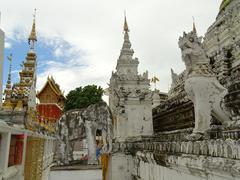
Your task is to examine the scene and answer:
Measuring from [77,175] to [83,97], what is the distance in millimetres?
20356

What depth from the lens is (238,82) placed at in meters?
5.41

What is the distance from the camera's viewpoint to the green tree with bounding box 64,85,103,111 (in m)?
34.5

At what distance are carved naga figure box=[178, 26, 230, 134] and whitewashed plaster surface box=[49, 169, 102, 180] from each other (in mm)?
10533

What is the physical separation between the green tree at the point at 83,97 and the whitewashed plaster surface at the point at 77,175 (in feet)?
62.2

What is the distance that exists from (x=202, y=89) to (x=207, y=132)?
0.67 metres

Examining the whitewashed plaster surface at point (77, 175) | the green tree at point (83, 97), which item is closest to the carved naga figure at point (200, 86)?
the whitewashed plaster surface at point (77, 175)

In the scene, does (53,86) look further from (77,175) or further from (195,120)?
(195,120)

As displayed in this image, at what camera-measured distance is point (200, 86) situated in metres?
4.27

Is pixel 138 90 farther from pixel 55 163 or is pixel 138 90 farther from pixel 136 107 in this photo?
pixel 55 163

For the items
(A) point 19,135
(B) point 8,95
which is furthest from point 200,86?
(B) point 8,95

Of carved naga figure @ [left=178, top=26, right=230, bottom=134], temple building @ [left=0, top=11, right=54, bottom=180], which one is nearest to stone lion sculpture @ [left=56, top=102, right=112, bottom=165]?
temple building @ [left=0, top=11, right=54, bottom=180]

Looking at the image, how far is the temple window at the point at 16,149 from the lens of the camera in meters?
Answer: 4.83

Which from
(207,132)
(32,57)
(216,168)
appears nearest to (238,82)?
(207,132)

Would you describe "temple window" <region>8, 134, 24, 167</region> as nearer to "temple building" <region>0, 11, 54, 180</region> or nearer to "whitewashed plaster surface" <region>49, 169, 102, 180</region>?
"temple building" <region>0, 11, 54, 180</region>
